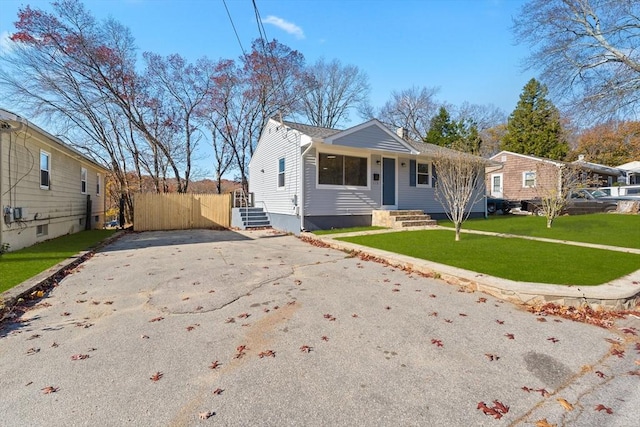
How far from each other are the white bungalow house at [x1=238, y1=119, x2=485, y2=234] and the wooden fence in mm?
3559

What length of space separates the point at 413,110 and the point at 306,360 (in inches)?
1436

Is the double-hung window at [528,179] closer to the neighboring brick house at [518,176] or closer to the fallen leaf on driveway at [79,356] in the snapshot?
the neighboring brick house at [518,176]

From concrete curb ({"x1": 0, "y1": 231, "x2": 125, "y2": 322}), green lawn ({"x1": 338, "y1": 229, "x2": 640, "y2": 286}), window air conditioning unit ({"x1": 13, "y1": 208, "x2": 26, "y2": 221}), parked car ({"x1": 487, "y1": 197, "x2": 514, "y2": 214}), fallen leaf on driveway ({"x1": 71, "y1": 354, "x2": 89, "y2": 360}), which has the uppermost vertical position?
parked car ({"x1": 487, "y1": 197, "x2": 514, "y2": 214})

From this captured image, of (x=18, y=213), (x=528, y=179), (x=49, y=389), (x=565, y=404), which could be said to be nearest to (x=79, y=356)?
(x=49, y=389)

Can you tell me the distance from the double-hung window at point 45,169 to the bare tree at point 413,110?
2964 cm

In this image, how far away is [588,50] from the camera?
11789 mm

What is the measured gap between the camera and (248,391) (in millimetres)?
2350

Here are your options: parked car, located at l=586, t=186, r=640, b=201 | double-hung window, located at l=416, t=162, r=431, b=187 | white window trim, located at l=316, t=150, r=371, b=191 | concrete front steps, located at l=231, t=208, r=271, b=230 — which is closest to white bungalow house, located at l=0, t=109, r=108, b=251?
concrete front steps, located at l=231, t=208, r=271, b=230

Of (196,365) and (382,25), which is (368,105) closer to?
(382,25)

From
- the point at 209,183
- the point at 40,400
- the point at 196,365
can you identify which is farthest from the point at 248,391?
the point at 209,183

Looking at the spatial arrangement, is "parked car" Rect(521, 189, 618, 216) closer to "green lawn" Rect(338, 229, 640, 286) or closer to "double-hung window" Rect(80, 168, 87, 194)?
"green lawn" Rect(338, 229, 640, 286)

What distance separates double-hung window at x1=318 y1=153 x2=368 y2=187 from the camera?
11773mm

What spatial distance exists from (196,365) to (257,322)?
1005 mm

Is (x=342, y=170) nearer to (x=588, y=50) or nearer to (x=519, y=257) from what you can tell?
(x=519, y=257)
